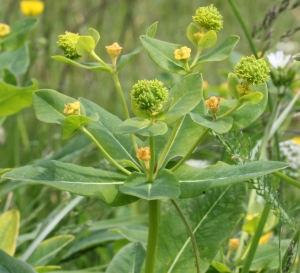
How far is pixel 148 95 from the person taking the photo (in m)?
0.79

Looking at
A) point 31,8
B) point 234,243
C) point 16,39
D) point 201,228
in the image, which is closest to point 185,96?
point 201,228

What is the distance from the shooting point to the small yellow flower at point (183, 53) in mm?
871

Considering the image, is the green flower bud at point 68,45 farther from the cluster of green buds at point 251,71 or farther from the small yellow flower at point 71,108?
the cluster of green buds at point 251,71

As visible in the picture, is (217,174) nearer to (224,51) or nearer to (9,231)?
(224,51)

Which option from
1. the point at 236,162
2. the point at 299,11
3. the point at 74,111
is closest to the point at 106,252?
the point at 236,162

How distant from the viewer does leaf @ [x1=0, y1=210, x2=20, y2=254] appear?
1.21 m

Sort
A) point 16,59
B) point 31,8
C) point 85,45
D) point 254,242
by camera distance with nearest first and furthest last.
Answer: point 85,45 → point 254,242 → point 16,59 → point 31,8

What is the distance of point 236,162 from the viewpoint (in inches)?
40.4

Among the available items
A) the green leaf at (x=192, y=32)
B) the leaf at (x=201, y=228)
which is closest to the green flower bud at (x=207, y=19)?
the green leaf at (x=192, y=32)

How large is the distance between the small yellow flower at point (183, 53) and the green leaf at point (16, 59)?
1.15 m

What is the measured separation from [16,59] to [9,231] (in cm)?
91

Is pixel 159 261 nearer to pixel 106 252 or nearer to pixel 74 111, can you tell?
pixel 74 111

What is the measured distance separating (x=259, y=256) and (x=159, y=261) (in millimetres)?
286

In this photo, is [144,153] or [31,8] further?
[31,8]
